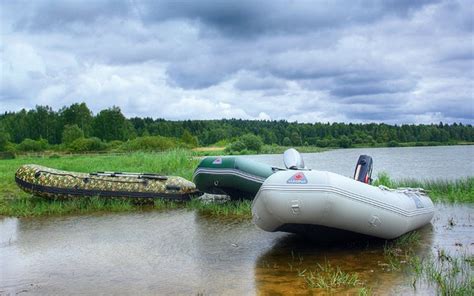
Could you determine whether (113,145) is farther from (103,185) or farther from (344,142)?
(103,185)

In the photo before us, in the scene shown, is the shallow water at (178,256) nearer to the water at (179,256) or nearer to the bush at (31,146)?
the water at (179,256)

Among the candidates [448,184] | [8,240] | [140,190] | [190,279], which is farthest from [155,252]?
[448,184]

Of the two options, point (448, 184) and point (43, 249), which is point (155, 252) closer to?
point (43, 249)

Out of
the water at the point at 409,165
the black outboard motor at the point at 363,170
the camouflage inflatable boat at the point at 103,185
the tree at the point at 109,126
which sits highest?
the tree at the point at 109,126

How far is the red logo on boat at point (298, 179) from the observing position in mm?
5593

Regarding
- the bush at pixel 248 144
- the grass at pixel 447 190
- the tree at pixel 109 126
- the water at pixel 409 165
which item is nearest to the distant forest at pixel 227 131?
the tree at pixel 109 126

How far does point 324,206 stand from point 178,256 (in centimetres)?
198

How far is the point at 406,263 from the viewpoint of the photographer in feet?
17.8

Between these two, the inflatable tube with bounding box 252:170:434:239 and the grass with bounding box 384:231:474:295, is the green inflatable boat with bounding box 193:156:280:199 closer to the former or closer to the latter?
the inflatable tube with bounding box 252:170:434:239

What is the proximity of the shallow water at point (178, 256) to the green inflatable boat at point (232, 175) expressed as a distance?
1295 mm

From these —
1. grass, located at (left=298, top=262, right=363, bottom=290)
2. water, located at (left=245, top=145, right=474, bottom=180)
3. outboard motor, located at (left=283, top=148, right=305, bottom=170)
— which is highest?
outboard motor, located at (left=283, top=148, right=305, bottom=170)

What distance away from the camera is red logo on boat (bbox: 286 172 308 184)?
5.59 meters

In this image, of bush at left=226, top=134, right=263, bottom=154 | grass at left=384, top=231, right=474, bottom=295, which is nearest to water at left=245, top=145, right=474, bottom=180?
grass at left=384, top=231, right=474, bottom=295

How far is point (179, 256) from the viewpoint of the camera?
19.6 feet
